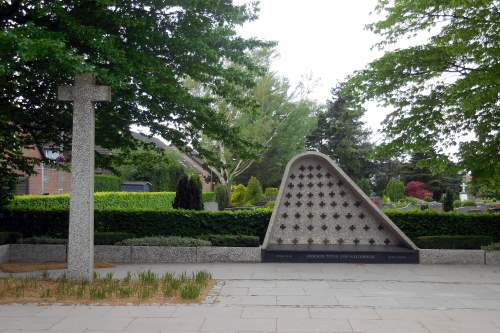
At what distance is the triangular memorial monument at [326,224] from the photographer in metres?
13.4

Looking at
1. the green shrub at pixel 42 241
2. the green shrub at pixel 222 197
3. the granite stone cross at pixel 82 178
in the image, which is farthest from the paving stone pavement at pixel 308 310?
the green shrub at pixel 222 197

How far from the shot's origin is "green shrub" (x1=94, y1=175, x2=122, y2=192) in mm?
35500

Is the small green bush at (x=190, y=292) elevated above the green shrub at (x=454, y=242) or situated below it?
below

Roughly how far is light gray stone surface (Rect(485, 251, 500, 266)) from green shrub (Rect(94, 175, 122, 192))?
27946 millimetres

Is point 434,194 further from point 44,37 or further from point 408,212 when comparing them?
point 44,37

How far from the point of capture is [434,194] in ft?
192

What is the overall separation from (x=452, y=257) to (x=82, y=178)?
9.96 metres

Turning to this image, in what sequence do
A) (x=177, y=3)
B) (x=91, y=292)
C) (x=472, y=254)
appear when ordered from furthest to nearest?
1. (x=472, y=254)
2. (x=177, y=3)
3. (x=91, y=292)

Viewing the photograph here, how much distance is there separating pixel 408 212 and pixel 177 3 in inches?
377

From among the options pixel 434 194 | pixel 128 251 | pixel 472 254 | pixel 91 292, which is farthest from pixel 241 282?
pixel 434 194

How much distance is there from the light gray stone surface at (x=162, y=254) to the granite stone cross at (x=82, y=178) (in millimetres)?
3829

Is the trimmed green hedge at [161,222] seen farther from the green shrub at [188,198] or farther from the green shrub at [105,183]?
the green shrub at [105,183]

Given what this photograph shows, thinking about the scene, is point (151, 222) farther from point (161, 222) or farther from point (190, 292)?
point (190, 292)

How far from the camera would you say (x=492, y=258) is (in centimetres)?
1323
